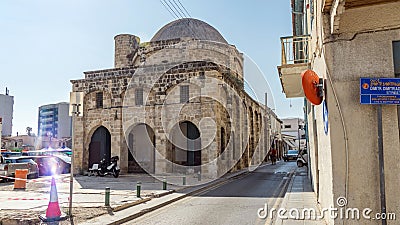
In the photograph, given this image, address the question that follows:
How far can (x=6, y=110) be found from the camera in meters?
67.2

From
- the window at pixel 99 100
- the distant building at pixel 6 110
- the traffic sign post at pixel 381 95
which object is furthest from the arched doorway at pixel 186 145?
the distant building at pixel 6 110

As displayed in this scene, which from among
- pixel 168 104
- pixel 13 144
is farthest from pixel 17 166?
pixel 13 144

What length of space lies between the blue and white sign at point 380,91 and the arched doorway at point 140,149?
713 inches

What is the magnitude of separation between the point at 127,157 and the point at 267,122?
2042 cm

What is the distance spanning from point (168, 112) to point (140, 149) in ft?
13.1

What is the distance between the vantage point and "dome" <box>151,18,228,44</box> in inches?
1040

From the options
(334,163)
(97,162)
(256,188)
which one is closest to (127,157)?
(97,162)

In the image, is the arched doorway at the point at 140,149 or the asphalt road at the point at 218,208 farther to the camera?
the arched doorway at the point at 140,149

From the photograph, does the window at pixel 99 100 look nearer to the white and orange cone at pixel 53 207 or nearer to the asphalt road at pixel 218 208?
the asphalt road at pixel 218 208

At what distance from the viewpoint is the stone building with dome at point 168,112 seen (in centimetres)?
2017

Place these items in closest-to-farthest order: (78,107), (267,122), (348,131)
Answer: (348,131) → (78,107) → (267,122)

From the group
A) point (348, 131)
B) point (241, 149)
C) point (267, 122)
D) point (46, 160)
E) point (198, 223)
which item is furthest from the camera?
point (267, 122)

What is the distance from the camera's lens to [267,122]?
3909 centimetres

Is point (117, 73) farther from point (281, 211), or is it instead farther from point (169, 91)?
point (281, 211)
